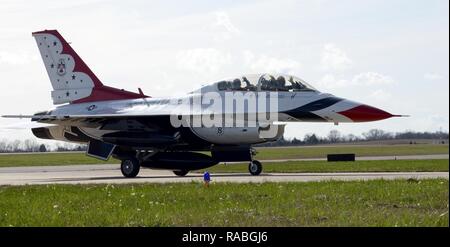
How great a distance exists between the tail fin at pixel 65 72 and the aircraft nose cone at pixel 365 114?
10337 millimetres

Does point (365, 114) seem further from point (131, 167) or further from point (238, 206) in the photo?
point (238, 206)

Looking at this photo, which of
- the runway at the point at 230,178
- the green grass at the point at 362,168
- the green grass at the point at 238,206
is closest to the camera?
the green grass at the point at 238,206

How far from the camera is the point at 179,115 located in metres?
26.0

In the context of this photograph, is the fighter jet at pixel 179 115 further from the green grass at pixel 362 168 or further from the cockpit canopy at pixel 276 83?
the green grass at pixel 362 168

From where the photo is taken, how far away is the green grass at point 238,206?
10.2 meters

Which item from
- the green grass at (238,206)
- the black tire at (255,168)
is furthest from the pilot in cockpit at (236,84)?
the green grass at (238,206)

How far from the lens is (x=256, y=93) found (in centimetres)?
2455

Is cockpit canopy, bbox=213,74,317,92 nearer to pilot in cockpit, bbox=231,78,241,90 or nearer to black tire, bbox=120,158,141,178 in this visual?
pilot in cockpit, bbox=231,78,241,90

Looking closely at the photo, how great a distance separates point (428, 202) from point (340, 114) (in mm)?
11584

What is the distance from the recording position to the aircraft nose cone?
914 inches

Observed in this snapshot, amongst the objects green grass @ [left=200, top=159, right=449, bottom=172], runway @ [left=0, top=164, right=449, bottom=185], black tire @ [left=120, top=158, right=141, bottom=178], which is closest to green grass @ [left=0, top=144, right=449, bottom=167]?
green grass @ [left=200, top=159, right=449, bottom=172]

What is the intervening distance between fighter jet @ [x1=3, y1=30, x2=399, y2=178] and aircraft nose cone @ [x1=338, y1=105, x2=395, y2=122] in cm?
3

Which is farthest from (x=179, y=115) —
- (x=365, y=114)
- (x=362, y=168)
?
(x=362, y=168)
